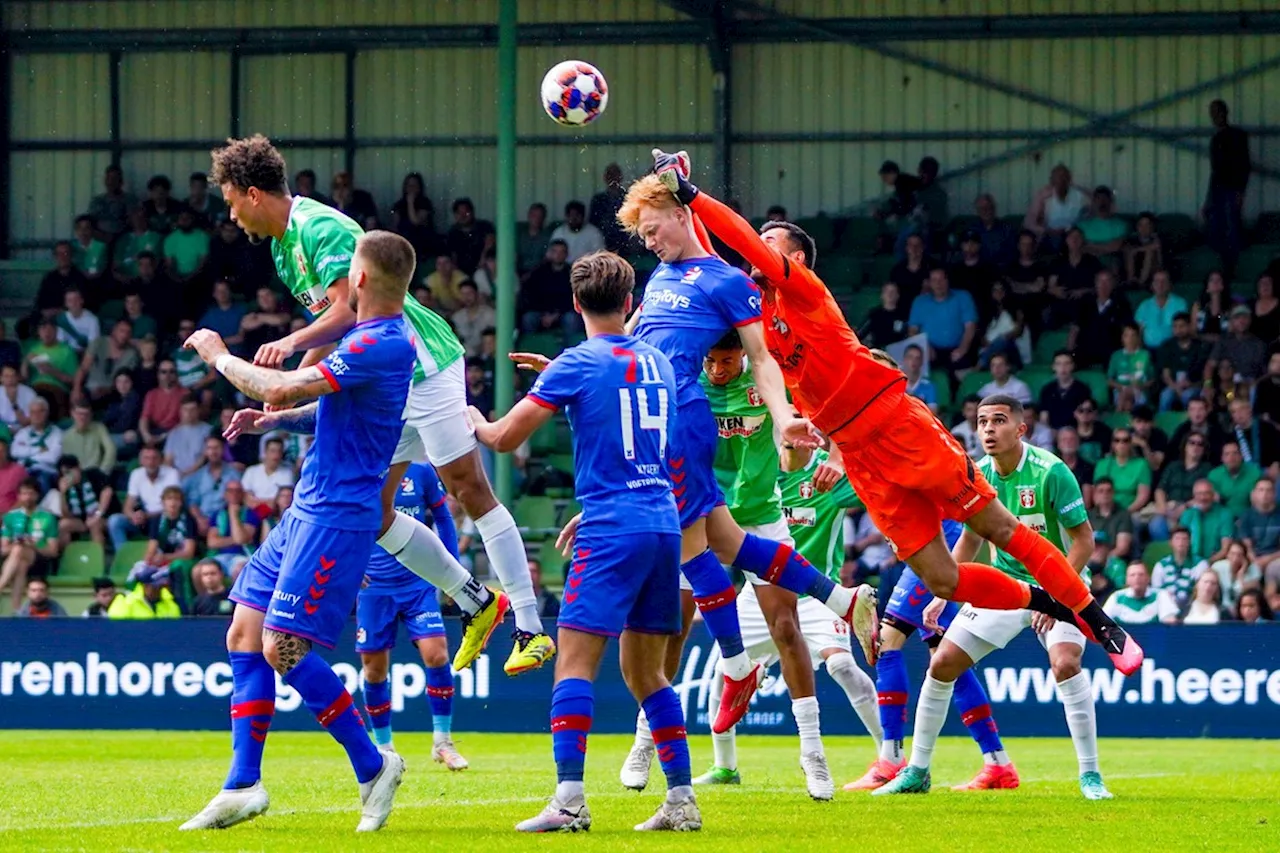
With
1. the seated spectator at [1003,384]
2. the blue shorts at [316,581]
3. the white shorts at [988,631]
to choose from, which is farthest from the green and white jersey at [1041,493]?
the seated spectator at [1003,384]

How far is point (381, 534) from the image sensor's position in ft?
32.2

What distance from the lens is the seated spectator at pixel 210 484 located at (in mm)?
21797

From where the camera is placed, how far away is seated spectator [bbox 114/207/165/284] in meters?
26.0

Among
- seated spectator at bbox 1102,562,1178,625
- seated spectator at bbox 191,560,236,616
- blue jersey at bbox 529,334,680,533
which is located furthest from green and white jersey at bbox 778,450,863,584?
seated spectator at bbox 191,560,236,616

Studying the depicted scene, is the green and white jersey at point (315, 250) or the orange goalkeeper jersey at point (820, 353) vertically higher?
the green and white jersey at point (315, 250)

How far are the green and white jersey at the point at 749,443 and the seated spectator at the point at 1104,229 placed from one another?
1400 centimetres

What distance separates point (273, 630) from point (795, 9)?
19.8 metres

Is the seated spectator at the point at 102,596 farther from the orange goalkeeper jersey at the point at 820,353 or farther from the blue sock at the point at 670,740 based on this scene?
the blue sock at the point at 670,740

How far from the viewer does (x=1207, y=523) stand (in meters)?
19.6

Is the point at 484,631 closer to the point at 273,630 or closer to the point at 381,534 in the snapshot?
the point at 381,534

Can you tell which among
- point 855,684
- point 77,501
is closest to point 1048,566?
point 855,684

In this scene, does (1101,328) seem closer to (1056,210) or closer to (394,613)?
(1056,210)

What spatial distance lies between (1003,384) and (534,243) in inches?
260

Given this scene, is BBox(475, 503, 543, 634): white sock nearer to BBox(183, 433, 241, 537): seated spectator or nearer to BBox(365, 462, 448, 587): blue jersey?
BBox(365, 462, 448, 587): blue jersey
